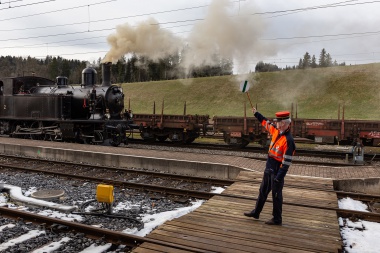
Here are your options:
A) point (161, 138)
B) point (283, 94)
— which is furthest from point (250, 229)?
point (283, 94)

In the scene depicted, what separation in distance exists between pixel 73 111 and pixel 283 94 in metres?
28.7

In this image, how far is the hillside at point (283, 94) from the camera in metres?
34.1

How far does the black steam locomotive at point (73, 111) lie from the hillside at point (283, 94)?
68.0 ft

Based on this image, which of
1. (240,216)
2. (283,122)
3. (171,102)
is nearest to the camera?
(283,122)

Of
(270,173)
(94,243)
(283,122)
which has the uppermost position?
(283,122)

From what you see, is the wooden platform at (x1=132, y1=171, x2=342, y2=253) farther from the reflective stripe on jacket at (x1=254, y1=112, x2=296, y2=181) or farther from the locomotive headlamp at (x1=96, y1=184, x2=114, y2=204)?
the locomotive headlamp at (x1=96, y1=184, x2=114, y2=204)

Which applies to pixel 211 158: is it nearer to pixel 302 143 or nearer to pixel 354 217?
pixel 354 217

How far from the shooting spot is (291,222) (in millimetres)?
5336

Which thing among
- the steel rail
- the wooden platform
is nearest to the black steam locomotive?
the steel rail

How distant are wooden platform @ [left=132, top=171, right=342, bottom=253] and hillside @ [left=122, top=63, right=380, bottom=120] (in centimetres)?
2712

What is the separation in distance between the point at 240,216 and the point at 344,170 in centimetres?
561

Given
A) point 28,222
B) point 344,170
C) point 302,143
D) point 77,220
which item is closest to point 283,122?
point 77,220

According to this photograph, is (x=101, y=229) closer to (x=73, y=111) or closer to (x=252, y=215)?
(x=252, y=215)

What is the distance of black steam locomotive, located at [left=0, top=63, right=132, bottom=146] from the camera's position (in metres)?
15.3
